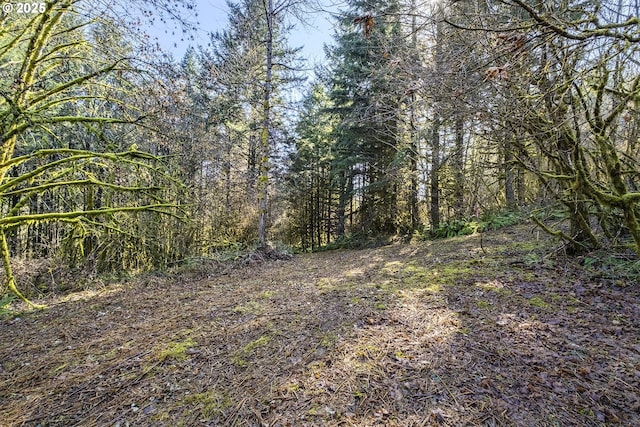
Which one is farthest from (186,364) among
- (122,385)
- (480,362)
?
(480,362)

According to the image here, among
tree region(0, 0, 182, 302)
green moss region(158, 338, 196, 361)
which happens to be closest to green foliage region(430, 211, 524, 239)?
green moss region(158, 338, 196, 361)

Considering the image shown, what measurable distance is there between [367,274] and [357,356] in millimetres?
2615

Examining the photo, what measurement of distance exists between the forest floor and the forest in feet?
0.06

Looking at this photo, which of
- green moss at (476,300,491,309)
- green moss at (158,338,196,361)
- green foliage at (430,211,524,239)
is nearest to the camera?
green moss at (158,338,196,361)

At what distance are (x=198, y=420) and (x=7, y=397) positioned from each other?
1.77 m

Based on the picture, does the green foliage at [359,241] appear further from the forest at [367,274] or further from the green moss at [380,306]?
the green moss at [380,306]

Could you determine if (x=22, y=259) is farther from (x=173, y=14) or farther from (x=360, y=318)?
(x=360, y=318)

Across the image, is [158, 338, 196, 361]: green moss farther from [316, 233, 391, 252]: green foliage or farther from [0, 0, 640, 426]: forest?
[316, 233, 391, 252]: green foliage

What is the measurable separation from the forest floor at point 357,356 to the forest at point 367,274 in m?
0.02

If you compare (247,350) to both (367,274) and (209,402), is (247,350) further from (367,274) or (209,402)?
(367,274)

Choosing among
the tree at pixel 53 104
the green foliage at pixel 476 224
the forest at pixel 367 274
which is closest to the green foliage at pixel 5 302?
the forest at pixel 367 274

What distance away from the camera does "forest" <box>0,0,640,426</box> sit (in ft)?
6.23

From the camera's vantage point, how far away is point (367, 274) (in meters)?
4.88

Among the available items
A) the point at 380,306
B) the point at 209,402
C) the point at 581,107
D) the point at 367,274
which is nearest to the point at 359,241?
the point at 367,274
